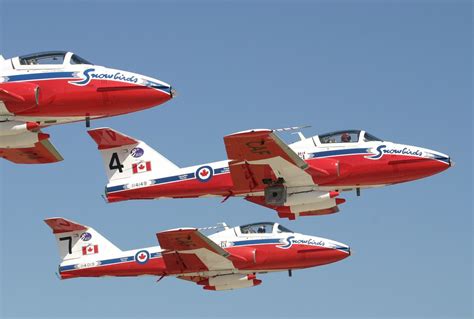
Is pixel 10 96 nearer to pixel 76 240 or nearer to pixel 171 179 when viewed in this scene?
pixel 171 179

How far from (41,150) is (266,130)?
10.9m

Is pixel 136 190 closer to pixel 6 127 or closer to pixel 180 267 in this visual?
pixel 180 267

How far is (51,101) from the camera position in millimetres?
48531

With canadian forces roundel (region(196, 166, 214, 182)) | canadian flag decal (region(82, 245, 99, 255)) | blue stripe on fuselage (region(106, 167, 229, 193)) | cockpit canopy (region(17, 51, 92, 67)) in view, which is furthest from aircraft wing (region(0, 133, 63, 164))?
canadian flag decal (region(82, 245, 99, 255))

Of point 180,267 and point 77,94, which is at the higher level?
point 77,94

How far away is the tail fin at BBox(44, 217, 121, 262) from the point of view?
63.3m

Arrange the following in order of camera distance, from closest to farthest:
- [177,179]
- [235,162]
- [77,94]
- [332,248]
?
[77,94]
[235,162]
[177,179]
[332,248]

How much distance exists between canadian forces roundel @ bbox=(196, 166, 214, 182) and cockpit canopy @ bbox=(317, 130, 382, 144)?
A: 17.1ft

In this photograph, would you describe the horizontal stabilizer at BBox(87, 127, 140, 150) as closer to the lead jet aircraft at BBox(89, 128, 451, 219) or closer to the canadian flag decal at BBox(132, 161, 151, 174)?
the canadian flag decal at BBox(132, 161, 151, 174)

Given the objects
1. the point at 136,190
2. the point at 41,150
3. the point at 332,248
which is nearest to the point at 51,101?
A: the point at 41,150

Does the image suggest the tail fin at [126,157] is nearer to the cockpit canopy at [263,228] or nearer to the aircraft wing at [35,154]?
the aircraft wing at [35,154]

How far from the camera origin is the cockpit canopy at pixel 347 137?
181 feet

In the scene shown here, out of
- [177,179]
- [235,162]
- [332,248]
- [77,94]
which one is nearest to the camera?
[77,94]

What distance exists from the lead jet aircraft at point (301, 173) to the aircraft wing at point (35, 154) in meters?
3.49
